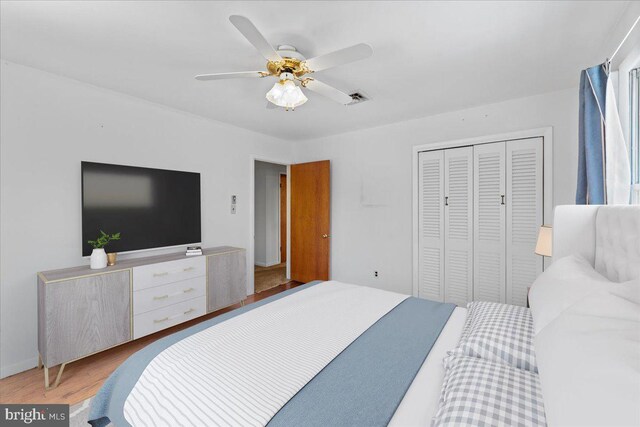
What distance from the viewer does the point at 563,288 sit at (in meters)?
1.04

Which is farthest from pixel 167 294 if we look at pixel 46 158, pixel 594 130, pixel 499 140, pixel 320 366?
pixel 499 140

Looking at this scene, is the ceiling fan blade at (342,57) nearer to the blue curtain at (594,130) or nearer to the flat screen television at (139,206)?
the blue curtain at (594,130)

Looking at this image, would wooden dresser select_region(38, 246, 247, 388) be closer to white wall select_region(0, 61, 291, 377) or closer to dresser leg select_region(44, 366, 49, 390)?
dresser leg select_region(44, 366, 49, 390)

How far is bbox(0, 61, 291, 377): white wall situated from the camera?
215cm

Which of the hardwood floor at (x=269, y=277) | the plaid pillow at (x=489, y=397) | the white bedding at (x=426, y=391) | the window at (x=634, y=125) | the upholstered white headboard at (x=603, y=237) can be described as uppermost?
the window at (x=634, y=125)

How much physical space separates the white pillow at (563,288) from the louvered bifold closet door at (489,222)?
1791mm

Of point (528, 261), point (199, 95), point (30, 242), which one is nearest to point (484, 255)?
point (528, 261)

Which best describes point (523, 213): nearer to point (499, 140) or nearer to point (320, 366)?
point (499, 140)

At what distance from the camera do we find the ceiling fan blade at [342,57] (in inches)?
57.4

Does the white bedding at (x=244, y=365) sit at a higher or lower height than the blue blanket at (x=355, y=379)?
higher

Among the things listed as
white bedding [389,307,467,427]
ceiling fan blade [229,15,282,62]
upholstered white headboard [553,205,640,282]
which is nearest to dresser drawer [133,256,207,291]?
ceiling fan blade [229,15,282,62]

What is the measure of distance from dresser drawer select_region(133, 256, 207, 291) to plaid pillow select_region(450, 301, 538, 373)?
2.55 meters

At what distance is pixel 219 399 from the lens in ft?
3.26

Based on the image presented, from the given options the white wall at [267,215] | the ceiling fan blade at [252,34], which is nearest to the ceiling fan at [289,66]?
the ceiling fan blade at [252,34]
